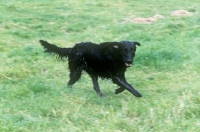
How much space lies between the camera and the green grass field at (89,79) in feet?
14.1

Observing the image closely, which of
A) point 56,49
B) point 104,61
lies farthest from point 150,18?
point 104,61

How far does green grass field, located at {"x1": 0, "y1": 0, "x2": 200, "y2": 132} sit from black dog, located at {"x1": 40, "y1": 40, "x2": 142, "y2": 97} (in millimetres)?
203

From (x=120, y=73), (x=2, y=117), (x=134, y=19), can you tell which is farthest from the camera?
(x=134, y=19)

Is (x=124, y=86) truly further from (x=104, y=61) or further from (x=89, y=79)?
(x=89, y=79)

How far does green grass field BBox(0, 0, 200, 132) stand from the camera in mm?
4301

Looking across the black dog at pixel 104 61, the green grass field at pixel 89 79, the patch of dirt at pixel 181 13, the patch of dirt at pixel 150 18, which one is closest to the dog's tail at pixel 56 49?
the black dog at pixel 104 61

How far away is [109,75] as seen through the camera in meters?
5.45

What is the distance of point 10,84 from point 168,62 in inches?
107

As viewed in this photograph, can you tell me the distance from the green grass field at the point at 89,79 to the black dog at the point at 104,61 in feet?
0.67

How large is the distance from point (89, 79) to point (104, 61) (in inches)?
40.9

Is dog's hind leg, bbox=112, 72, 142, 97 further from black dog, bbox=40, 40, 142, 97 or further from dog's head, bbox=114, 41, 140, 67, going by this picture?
dog's head, bbox=114, 41, 140, 67

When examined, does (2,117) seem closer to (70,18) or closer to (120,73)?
(120,73)

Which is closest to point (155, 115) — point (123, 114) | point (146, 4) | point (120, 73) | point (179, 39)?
point (123, 114)

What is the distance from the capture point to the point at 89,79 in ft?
20.9
